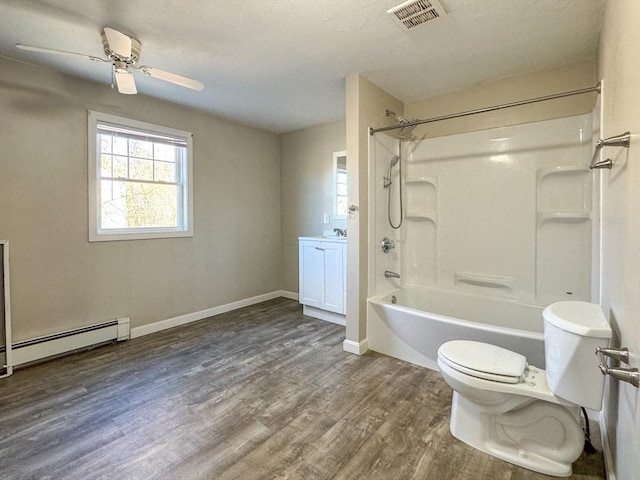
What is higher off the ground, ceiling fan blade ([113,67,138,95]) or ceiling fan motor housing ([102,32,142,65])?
ceiling fan motor housing ([102,32,142,65])

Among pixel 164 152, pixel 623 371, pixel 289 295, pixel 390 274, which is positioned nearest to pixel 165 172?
pixel 164 152

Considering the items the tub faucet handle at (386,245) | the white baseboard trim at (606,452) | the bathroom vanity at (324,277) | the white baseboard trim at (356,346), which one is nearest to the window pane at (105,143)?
the bathroom vanity at (324,277)

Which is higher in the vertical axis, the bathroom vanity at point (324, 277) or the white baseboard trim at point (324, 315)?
the bathroom vanity at point (324, 277)

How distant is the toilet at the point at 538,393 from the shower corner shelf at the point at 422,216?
1673 mm

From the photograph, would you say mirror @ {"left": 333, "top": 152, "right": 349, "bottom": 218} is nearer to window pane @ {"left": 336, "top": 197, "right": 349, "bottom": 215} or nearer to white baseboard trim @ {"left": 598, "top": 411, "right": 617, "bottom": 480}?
window pane @ {"left": 336, "top": 197, "right": 349, "bottom": 215}

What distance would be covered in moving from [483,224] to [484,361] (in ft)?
5.32

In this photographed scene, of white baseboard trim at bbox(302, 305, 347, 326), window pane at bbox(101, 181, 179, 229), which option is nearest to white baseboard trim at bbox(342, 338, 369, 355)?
white baseboard trim at bbox(302, 305, 347, 326)

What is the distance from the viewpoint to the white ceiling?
184 centimetres

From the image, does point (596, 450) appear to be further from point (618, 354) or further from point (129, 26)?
point (129, 26)

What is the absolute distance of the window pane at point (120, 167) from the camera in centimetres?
304

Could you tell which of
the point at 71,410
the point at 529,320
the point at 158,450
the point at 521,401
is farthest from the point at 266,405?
the point at 529,320

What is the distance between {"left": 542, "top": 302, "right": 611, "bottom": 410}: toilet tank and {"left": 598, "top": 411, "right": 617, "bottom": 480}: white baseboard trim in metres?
0.31

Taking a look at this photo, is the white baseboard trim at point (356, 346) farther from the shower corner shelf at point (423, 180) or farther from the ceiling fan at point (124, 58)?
the ceiling fan at point (124, 58)

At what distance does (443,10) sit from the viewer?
186 cm
